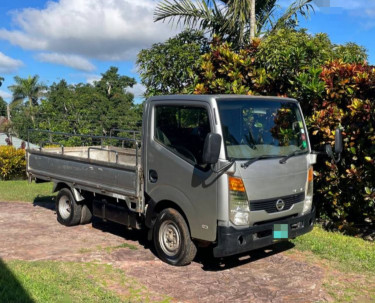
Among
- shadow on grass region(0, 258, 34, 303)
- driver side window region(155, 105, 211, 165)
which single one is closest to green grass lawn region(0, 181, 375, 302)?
shadow on grass region(0, 258, 34, 303)

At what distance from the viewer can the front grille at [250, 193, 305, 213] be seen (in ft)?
16.2

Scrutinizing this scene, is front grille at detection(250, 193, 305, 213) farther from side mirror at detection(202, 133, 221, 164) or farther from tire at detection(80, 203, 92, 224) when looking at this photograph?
tire at detection(80, 203, 92, 224)

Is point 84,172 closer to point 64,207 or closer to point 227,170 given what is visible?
point 64,207

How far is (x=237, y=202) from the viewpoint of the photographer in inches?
191

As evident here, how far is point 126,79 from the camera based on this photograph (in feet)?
184

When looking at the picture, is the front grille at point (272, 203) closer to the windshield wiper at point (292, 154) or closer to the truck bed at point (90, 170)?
the windshield wiper at point (292, 154)

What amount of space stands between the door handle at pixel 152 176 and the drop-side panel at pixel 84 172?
0.85 ft

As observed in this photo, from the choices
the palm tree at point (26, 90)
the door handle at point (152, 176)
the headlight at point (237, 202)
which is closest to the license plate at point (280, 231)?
the headlight at point (237, 202)

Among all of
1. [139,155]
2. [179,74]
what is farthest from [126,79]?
[139,155]

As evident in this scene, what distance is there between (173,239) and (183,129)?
1474 millimetres

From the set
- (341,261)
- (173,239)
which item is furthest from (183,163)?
(341,261)

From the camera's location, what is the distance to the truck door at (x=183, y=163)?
5004mm

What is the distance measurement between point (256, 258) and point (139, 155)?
7.34ft

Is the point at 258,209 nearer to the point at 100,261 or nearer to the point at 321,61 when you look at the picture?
the point at 100,261
